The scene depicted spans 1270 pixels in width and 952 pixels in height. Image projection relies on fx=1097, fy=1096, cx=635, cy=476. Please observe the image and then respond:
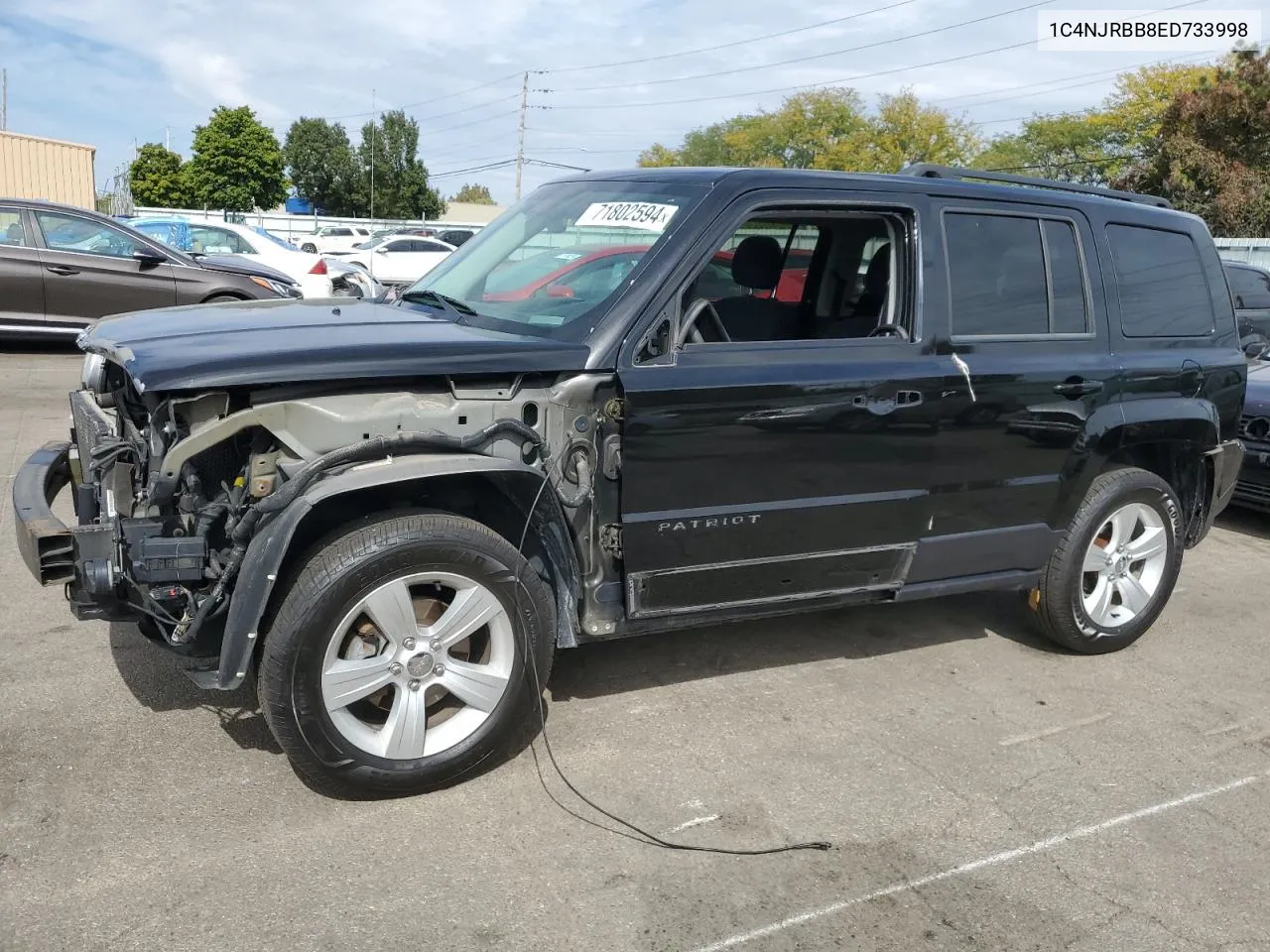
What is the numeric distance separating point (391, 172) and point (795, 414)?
77.4 metres

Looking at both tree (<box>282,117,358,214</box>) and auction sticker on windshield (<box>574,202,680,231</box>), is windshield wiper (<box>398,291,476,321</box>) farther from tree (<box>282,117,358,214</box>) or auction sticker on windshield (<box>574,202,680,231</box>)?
tree (<box>282,117,358,214</box>)

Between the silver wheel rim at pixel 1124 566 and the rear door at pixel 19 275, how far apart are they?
10.9 m

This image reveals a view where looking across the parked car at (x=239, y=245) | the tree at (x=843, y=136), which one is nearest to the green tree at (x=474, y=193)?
the tree at (x=843, y=136)

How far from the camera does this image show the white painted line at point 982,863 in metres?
2.88

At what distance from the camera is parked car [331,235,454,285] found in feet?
83.5

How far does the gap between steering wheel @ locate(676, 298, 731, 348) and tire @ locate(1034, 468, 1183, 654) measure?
1871mm

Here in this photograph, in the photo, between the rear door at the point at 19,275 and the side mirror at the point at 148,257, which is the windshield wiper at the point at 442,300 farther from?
the rear door at the point at 19,275

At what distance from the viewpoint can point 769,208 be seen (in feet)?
13.0

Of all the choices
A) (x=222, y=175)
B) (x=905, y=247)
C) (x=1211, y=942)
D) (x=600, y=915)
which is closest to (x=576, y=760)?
(x=600, y=915)

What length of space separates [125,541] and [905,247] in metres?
2.94

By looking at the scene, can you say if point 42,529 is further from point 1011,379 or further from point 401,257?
point 401,257

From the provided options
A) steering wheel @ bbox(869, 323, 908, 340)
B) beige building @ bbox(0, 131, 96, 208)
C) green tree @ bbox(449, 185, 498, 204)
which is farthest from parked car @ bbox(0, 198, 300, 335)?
green tree @ bbox(449, 185, 498, 204)

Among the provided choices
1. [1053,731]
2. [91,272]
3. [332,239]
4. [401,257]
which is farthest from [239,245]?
[332,239]

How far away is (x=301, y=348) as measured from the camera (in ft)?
10.9
